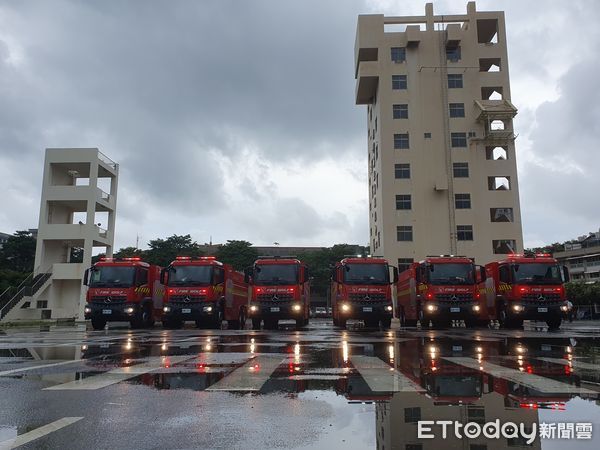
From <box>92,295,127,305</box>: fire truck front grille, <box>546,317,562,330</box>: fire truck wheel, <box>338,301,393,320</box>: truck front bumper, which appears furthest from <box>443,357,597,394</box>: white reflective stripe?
<box>92,295,127,305</box>: fire truck front grille

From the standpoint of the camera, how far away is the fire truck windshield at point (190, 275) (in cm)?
2011

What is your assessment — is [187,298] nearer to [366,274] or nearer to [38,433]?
[366,274]

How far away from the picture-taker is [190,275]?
20.3m

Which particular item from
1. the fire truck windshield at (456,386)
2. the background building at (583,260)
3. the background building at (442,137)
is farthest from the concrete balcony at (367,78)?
the fire truck windshield at (456,386)

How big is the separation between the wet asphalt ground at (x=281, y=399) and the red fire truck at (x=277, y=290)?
1124 centimetres

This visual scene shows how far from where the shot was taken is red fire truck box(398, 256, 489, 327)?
1944 centimetres

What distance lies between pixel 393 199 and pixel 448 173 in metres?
5.52

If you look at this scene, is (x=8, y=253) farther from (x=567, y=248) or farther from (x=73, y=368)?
(x=567, y=248)

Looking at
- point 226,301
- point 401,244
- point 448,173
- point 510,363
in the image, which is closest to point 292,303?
point 226,301

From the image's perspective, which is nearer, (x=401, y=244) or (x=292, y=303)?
(x=292, y=303)

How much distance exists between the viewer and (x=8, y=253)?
57.8 metres

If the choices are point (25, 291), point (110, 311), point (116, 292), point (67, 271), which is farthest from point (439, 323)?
point (25, 291)

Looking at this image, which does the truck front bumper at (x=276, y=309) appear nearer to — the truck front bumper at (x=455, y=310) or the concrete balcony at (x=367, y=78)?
the truck front bumper at (x=455, y=310)

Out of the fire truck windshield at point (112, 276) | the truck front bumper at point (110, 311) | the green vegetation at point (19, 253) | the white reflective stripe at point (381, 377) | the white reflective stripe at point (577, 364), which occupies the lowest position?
the white reflective stripe at point (381, 377)
